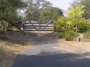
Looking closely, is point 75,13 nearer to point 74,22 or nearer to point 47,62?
point 74,22

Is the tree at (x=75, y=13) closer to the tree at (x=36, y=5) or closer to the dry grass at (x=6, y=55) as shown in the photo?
the dry grass at (x=6, y=55)

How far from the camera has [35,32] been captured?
1270 inches

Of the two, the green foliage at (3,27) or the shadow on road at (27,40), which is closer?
the green foliage at (3,27)

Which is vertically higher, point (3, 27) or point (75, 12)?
point (75, 12)

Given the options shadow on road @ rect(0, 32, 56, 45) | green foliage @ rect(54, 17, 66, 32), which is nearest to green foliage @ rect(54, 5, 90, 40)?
green foliage @ rect(54, 17, 66, 32)

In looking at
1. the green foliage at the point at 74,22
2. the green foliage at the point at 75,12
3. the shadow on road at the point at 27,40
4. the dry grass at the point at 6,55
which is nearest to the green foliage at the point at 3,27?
the shadow on road at the point at 27,40

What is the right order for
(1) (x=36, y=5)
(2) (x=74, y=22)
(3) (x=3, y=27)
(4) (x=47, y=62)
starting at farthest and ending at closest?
(1) (x=36, y=5) → (2) (x=74, y=22) → (3) (x=3, y=27) → (4) (x=47, y=62)

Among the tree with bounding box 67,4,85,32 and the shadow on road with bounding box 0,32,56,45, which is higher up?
the tree with bounding box 67,4,85,32

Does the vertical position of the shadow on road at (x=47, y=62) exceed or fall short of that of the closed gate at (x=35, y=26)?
it falls short

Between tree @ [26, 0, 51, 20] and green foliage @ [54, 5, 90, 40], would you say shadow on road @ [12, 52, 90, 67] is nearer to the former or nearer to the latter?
green foliage @ [54, 5, 90, 40]

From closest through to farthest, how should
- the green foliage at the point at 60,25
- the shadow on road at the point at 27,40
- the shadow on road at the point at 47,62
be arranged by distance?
the shadow on road at the point at 47,62 < the shadow on road at the point at 27,40 < the green foliage at the point at 60,25

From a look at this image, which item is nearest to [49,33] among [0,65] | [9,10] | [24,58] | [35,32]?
[35,32]

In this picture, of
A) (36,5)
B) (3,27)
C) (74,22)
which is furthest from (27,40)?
(36,5)

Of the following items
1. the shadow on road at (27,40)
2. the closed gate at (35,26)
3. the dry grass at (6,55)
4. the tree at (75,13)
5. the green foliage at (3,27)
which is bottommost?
the shadow on road at (27,40)
